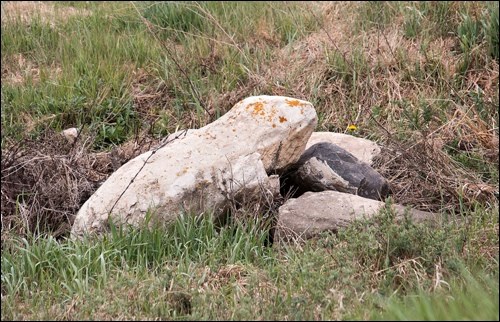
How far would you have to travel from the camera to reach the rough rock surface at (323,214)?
538 cm

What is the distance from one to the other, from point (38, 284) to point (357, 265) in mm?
1818

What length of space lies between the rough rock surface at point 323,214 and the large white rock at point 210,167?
27 cm

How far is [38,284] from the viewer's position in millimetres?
4719

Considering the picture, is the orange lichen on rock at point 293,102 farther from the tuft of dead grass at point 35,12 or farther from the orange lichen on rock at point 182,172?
the tuft of dead grass at point 35,12

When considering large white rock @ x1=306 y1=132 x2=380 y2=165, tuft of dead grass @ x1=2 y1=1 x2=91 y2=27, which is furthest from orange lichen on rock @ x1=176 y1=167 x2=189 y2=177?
tuft of dead grass @ x1=2 y1=1 x2=91 y2=27

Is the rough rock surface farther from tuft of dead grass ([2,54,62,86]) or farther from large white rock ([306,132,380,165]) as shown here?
tuft of dead grass ([2,54,62,86])

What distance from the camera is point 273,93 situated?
759 centimetres

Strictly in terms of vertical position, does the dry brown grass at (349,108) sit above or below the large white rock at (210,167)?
below

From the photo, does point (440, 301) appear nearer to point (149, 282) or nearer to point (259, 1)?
point (149, 282)

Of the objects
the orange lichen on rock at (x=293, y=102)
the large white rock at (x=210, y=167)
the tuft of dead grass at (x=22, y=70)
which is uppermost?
the orange lichen on rock at (x=293, y=102)

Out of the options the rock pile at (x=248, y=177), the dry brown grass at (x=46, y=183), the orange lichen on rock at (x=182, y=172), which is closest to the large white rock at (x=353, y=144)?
the rock pile at (x=248, y=177)

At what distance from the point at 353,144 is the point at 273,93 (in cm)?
120

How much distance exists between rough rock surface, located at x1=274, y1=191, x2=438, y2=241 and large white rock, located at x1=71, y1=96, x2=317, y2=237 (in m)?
0.27

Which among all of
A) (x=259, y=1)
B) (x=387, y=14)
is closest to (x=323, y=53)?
(x=387, y=14)
